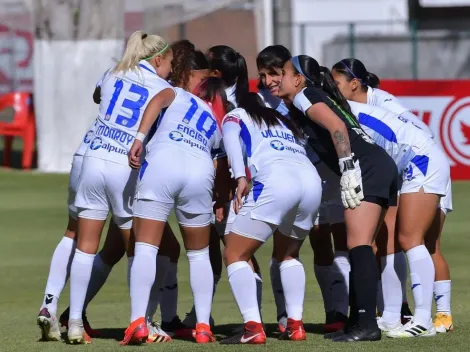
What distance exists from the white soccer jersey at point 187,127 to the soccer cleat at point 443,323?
1.85 meters

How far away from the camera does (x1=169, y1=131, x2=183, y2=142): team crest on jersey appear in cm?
696

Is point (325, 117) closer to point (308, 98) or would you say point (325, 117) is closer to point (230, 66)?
point (308, 98)

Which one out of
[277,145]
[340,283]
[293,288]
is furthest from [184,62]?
[340,283]

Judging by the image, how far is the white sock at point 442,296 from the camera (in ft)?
25.4

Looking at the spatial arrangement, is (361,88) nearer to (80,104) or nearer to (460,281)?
(460,281)

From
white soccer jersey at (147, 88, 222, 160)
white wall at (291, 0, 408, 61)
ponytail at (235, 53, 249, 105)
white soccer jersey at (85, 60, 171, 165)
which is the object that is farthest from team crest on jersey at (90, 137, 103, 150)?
white wall at (291, 0, 408, 61)

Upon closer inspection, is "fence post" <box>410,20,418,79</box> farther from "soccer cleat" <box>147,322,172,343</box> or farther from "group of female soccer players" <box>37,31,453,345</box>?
"soccer cleat" <box>147,322,172,343</box>

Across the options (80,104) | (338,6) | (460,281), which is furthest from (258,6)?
(460,281)

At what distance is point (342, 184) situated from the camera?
6.85 meters

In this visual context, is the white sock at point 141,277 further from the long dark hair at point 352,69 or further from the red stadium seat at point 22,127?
the red stadium seat at point 22,127

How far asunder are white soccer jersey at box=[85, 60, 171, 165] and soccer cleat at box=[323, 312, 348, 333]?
1.73 meters

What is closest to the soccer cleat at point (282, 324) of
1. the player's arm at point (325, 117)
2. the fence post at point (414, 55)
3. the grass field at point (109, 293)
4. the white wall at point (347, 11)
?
the grass field at point (109, 293)

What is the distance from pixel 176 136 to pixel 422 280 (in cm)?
177

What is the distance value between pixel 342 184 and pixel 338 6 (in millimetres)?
25273
